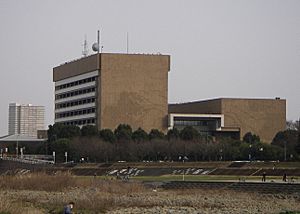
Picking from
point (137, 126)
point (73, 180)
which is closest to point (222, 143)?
point (137, 126)

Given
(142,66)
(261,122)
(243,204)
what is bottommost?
(243,204)

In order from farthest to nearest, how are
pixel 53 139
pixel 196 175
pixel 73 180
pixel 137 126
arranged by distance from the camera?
pixel 137 126 → pixel 53 139 → pixel 196 175 → pixel 73 180

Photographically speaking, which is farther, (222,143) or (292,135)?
(292,135)

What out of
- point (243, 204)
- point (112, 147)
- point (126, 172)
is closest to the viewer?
point (243, 204)

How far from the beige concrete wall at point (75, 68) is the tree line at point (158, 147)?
2162 centimetres

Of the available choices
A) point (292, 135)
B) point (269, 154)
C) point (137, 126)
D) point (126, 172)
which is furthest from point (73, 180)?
point (137, 126)

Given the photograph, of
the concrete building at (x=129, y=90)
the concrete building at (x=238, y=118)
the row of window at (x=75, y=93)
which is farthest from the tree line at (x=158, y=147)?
the row of window at (x=75, y=93)

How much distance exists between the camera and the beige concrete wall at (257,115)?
153 m

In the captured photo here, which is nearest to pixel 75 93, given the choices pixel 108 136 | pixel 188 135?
pixel 108 136

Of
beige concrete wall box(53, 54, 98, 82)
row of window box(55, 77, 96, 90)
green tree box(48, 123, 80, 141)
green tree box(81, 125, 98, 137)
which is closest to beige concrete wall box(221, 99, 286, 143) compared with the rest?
row of window box(55, 77, 96, 90)

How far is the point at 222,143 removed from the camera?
121 meters

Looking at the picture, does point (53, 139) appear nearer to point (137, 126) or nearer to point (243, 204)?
point (137, 126)

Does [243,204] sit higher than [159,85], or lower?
lower

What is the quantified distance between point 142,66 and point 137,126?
11.7 m
